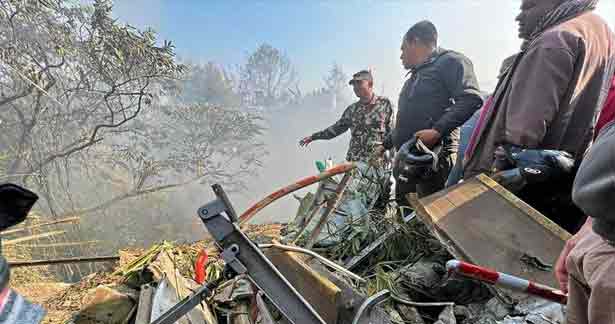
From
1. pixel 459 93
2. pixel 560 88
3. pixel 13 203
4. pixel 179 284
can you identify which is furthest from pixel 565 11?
pixel 179 284

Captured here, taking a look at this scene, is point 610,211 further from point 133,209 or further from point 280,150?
point 280,150

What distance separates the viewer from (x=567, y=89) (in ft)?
5.39

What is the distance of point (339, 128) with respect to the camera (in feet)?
15.1

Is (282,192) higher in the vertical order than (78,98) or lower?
lower

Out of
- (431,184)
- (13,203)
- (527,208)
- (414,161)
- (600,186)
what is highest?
(13,203)

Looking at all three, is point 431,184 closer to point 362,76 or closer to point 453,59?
point 453,59

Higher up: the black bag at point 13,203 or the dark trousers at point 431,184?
the black bag at point 13,203

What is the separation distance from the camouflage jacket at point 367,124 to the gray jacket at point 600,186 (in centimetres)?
354

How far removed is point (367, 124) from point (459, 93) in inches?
67.0

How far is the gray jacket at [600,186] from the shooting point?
0.58 meters

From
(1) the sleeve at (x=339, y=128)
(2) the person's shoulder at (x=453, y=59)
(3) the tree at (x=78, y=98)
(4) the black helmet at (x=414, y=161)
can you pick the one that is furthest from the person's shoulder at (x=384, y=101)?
(3) the tree at (x=78, y=98)

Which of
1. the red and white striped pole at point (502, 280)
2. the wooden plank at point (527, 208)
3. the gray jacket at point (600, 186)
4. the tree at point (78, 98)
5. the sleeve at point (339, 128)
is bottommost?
the wooden plank at point (527, 208)

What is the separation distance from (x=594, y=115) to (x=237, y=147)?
16129mm

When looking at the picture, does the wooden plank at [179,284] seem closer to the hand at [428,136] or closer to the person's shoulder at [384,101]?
the hand at [428,136]
